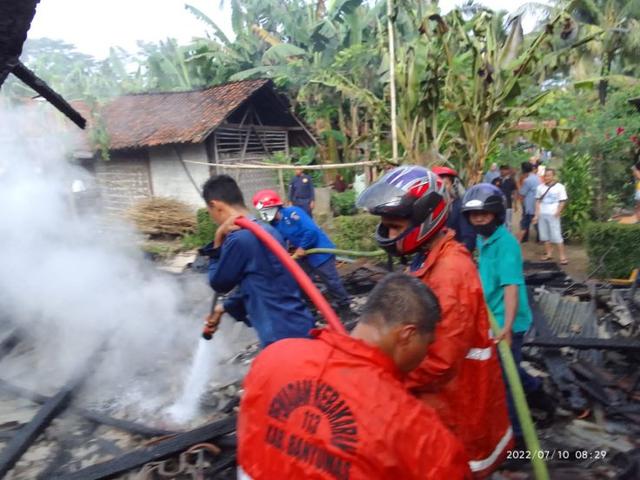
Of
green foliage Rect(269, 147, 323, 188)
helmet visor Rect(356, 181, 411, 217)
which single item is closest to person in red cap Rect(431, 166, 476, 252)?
helmet visor Rect(356, 181, 411, 217)

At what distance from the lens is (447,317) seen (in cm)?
200

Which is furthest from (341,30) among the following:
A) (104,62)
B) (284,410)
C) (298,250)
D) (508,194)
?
(284,410)

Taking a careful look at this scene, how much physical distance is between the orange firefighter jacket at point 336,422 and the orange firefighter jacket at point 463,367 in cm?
55

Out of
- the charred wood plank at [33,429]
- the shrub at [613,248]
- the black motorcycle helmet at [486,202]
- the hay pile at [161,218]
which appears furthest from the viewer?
the hay pile at [161,218]

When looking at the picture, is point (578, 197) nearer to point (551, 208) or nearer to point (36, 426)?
point (551, 208)

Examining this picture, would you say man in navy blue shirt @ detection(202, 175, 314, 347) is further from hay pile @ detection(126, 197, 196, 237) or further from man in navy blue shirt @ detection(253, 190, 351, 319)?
hay pile @ detection(126, 197, 196, 237)

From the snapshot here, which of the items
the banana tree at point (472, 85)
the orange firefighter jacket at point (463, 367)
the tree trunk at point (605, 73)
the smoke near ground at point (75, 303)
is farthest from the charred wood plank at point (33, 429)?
the tree trunk at point (605, 73)

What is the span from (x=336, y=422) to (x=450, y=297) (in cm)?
89

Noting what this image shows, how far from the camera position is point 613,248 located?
8227 mm

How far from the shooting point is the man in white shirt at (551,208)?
372 inches

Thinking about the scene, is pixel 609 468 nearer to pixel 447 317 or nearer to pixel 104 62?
pixel 447 317

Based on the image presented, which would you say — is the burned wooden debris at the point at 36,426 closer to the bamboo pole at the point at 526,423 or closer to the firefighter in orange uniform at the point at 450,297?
the firefighter in orange uniform at the point at 450,297

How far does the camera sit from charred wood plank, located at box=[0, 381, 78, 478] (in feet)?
12.2

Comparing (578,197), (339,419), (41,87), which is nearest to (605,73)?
(578,197)
